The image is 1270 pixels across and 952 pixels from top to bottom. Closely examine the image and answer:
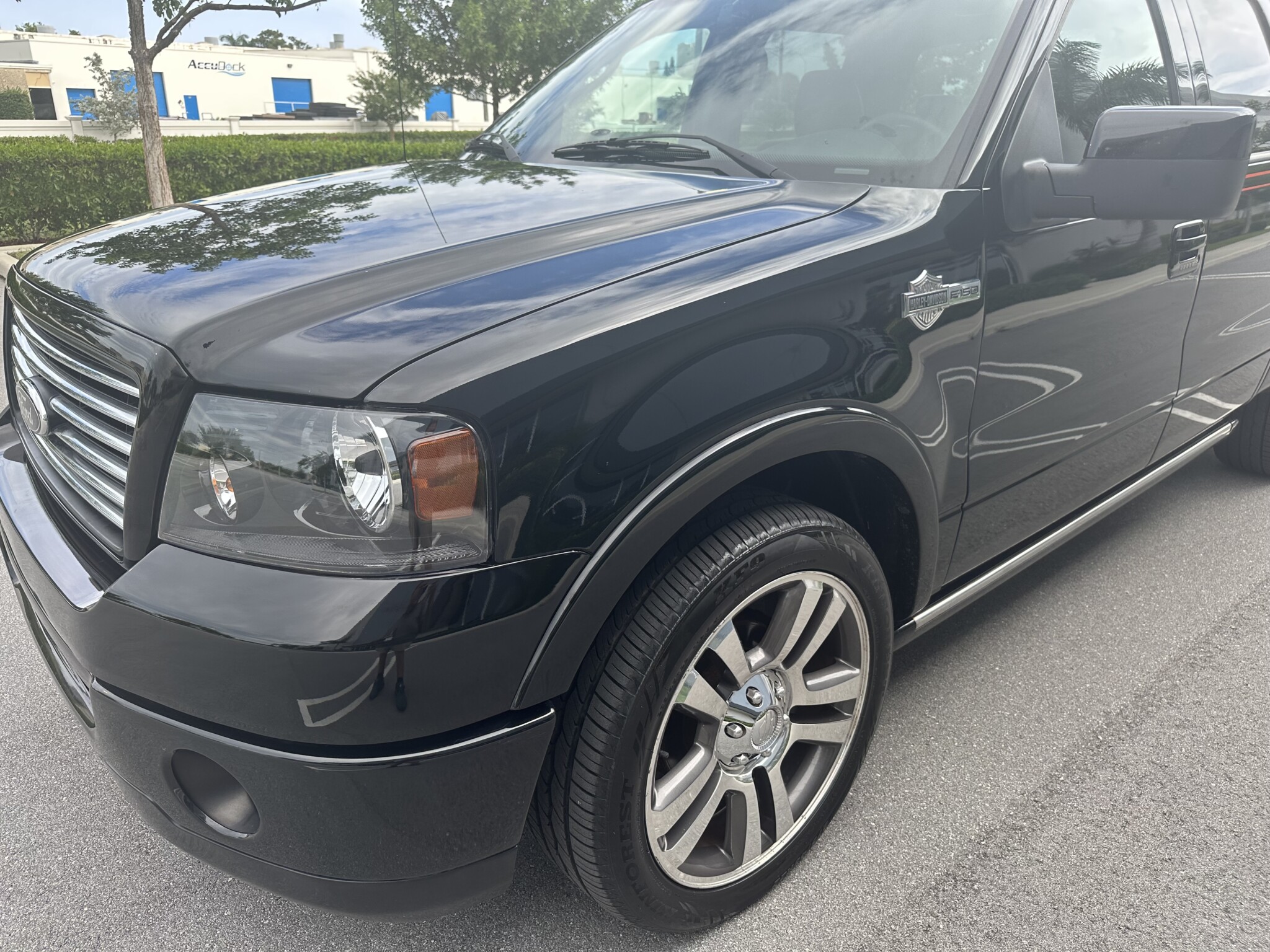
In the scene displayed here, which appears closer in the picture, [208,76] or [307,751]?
[307,751]

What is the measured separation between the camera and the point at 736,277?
1575 mm

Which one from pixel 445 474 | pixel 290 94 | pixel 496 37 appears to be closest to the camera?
pixel 445 474

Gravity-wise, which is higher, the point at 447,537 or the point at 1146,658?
the point at 447,537

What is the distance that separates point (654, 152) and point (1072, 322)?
1.08m

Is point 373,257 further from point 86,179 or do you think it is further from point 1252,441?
point 86,179

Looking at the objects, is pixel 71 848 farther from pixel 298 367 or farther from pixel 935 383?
pixel 935 383

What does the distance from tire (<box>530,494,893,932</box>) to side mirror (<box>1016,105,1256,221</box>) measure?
2.90 feet

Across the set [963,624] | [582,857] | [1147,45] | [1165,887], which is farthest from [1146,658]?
[582,857]

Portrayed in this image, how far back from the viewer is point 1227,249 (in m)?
2.84

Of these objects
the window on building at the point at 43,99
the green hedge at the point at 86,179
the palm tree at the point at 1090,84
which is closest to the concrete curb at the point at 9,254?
the green hedge at the point at 86,179

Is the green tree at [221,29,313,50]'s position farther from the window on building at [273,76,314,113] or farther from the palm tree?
the palm tree

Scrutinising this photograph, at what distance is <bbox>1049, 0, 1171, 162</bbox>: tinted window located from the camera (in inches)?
90.4

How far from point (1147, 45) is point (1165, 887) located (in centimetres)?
215

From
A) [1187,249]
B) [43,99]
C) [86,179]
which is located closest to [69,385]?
[1187,249]
